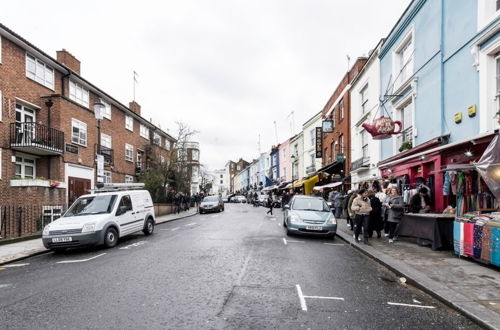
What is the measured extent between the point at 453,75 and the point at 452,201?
4024 millimetres

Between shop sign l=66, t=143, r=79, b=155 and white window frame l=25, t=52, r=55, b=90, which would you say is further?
shop sign l=66, t=143, r=79, b=155

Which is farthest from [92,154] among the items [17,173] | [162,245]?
[162,245]

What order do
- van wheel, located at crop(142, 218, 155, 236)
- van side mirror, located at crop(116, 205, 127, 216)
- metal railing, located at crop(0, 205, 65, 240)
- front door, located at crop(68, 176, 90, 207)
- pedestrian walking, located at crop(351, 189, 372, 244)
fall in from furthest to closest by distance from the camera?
front door, located at crop(68, 176, 90, 207), van wheel, located at crop(142, 218, 155, 236), metal railing, located at crop(0, 205, 65, 240), van side mirror, located at crop(116, 205, 127, 216), pedestrian walking, located at crop(351, 189, 372, 244)

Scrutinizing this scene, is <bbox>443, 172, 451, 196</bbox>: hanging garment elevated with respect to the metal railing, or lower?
elevated

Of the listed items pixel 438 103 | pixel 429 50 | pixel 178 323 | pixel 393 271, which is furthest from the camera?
pixel 429 50

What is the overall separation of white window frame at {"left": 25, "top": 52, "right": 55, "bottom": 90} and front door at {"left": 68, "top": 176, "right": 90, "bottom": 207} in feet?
17.8

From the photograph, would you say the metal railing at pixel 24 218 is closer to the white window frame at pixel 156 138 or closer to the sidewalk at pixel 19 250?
the sidewalk at pixel 19 250

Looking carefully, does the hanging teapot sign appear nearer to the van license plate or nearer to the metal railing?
the van license plate

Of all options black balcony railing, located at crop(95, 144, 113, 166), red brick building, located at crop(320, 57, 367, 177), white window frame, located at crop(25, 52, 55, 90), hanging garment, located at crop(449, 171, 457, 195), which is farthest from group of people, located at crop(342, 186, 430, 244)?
black balcony railing, located at crop(95, 144, 113, 166)

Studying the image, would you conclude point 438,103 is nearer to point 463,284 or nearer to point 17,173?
point 463,284

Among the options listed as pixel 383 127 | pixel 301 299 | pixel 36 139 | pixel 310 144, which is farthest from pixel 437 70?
pixel 310 144

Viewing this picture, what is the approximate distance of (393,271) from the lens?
6680 millimetres

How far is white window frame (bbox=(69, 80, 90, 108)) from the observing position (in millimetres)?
19844

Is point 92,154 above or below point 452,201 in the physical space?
above
